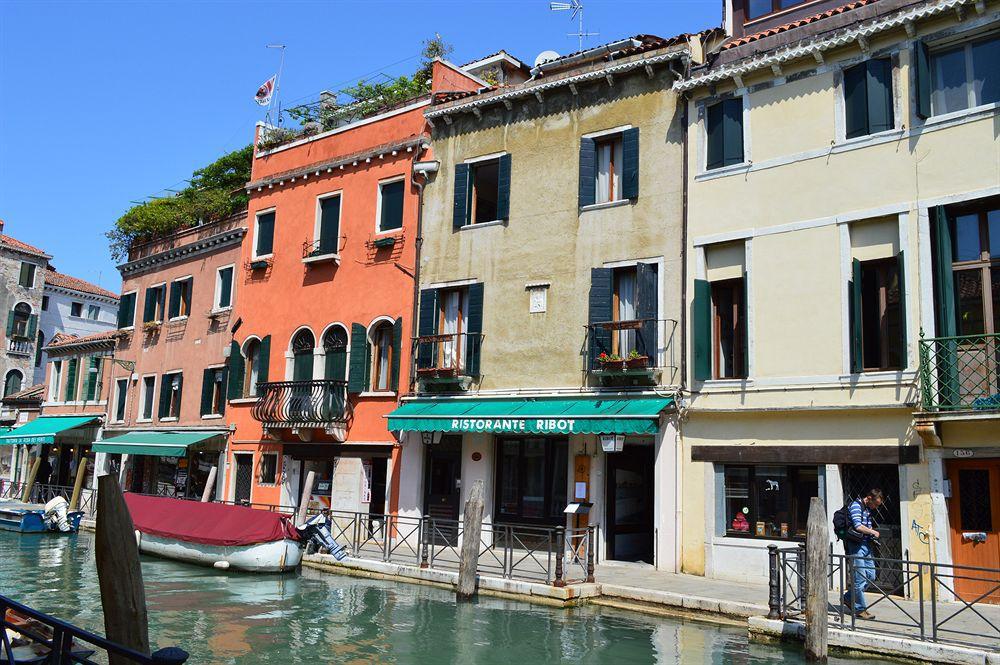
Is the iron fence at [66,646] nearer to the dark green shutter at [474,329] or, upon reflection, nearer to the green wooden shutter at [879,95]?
the dark green shutter at [474,329]

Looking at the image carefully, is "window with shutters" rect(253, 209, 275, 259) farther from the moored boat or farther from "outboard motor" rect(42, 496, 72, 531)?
"outboard motor" rect(42, 496, 72, 531)

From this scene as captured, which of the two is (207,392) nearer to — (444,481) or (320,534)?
(320,534)

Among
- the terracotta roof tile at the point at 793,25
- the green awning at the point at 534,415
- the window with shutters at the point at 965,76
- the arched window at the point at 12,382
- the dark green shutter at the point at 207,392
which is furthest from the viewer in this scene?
the arched window at the point at 12,382

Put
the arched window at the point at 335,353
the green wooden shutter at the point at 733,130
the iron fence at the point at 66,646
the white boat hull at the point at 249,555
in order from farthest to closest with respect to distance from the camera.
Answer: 1. the arched window at the point at 335,353
2. the white boat hull at the point at 249,555
3. the green wooden shutter at the point at 733,130
4. the iron fence at the point at 66,646

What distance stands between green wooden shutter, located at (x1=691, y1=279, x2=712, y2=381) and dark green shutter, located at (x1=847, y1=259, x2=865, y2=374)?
244 centimetres

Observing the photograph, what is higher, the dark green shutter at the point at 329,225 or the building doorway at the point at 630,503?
the dark green shutter at the point at 329,225

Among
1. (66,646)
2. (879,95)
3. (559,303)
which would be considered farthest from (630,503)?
(66,646)

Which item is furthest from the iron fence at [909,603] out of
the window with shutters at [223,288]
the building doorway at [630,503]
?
the window with shutters at [223,288]

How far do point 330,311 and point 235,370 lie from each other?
402 centimetres

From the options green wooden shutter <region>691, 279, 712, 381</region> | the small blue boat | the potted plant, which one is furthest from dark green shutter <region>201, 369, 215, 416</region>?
green wooden shutter <region>691, 279, 712, 381</region>

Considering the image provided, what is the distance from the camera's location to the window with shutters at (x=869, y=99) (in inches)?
555

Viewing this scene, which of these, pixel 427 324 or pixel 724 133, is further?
pixel 427 324

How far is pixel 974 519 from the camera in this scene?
1266 cm

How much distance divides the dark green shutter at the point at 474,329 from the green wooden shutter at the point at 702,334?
17.1 feet
